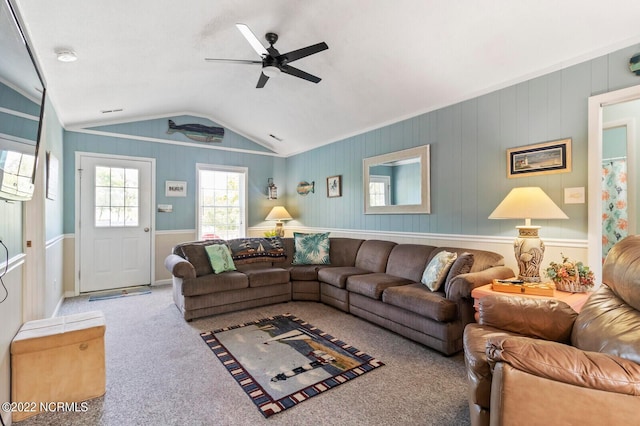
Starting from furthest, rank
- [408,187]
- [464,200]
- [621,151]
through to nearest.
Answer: [408,187] → [464,200] → [621,151]

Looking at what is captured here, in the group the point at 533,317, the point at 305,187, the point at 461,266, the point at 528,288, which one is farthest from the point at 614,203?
the point at 305,187

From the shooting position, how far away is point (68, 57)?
2.68 m

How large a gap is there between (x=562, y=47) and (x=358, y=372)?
3048mm

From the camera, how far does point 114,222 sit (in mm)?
4883

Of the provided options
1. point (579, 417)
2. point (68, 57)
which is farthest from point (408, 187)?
point (68, 57)

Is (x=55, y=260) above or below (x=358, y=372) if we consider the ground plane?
above

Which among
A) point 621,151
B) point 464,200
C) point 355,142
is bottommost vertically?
point 464,200

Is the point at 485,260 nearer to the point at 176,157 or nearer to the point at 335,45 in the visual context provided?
the point at 335,45

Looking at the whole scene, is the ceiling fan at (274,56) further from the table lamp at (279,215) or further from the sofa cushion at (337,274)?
the table lamp at (279,215)

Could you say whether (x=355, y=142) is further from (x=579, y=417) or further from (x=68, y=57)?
(x=579, y=417)

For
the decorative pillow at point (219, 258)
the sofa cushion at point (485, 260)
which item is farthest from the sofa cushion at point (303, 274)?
the sofa cushion at point (485, 260)

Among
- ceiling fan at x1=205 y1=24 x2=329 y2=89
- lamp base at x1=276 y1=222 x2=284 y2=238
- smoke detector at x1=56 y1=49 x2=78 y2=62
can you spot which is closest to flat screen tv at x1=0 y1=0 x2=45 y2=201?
smoke detector at x1=56 y1=49 x2=78 y2=62

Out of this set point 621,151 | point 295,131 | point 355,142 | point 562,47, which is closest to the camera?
point 562,47

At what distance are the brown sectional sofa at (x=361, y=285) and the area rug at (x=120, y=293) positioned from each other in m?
1.20
